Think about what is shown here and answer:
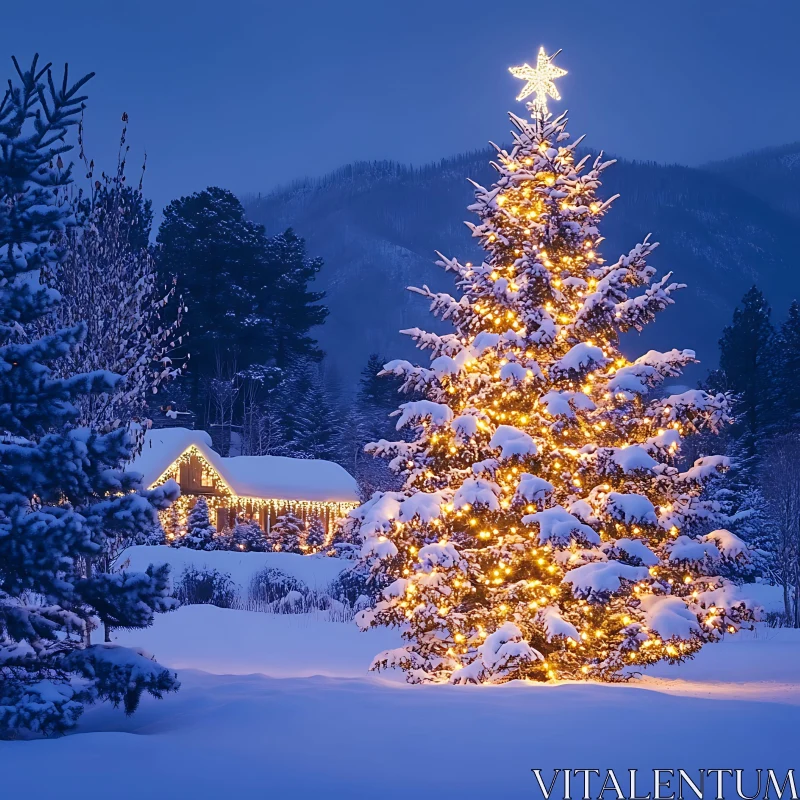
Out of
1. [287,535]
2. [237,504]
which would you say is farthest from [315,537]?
[237,504]

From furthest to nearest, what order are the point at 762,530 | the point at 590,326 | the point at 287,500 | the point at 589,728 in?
1. the point at 287,500
2. the point at 762,530
3. the point at 590,326
4. the point at 589,728

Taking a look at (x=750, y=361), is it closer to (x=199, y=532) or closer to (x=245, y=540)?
(x=245, y=540)

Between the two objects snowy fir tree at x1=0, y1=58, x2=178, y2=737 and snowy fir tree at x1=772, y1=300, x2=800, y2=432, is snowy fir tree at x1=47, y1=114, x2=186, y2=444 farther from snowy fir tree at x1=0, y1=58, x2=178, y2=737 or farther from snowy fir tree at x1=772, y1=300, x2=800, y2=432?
snowy fir tree at x1=772, y1=300, x2=800, y2=432

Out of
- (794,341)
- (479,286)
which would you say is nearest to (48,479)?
(479,286)

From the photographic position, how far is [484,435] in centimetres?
1060

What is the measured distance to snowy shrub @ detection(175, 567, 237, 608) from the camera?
71.1 ft

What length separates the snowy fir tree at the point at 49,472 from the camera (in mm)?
6473

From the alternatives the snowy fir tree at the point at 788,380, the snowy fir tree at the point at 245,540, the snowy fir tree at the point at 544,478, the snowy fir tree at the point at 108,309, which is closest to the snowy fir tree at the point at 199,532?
the snowy fir tree at the point at 245,540

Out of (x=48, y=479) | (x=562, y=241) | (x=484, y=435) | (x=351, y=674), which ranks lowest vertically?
(x=351, y=674)

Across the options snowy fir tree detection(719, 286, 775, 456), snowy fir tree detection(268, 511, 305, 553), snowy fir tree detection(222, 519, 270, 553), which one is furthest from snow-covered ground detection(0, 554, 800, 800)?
snowy fir tree detection(719, 286, 775, 456)

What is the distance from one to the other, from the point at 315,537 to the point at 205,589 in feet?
41.3

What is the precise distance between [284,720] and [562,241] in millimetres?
6671

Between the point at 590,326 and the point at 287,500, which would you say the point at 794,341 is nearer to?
the point at 287,500

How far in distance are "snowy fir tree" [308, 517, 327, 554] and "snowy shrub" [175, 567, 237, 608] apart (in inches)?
446
